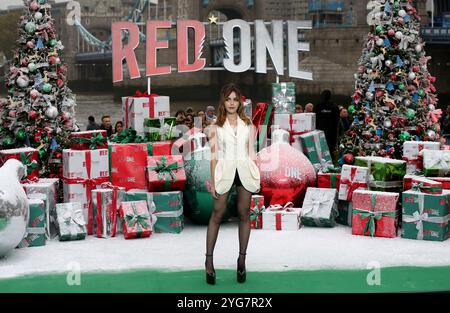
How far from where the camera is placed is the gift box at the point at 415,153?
6.79m

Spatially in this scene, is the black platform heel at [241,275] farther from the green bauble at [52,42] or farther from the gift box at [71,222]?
the green bauble at [52,42]

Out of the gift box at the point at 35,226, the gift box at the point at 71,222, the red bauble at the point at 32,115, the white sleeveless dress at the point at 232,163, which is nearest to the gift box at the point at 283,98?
the red bauble at the point at 32,115

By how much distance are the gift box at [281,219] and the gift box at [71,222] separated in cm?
145

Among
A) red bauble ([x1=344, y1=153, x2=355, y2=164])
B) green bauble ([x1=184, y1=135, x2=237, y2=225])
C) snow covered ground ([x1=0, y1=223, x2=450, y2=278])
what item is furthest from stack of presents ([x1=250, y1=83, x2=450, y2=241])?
green bauble ([x1=184, y1=135, x2=237, y2=225])

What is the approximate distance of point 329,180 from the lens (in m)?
6.85

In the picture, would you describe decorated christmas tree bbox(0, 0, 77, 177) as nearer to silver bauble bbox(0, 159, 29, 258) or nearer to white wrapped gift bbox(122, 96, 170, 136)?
white wrapped gift bbox(122, 96, 170, 136)

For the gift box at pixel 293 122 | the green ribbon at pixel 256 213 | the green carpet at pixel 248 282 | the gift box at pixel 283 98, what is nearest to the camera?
the green carpet at pixel 248 282

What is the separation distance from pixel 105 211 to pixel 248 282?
5.66 feet

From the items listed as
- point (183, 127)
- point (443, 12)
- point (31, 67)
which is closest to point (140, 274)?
point (183, 127)

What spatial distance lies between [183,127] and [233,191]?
1270 millimetres

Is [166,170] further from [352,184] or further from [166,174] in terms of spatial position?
[352,184]

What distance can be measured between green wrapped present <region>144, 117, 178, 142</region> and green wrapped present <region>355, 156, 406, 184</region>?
1746 mm

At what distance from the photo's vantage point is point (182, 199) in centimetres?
647
